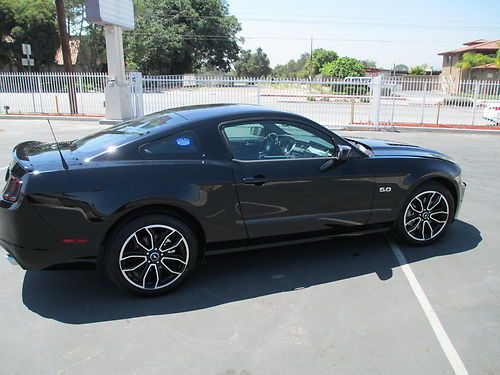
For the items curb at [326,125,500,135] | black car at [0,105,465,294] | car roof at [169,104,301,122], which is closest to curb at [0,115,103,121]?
curb at [326,125,500,135]

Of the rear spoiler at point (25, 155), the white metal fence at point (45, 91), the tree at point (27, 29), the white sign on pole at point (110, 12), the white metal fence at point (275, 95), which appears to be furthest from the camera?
the tree at point (27, 29)

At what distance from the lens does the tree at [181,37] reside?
5128cm

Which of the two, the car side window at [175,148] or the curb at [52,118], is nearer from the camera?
the car side window at [175,148]

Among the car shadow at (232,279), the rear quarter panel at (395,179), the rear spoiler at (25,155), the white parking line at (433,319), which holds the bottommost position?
the white parking line at (433,319)

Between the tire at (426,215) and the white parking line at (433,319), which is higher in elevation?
the tire at (426,215)

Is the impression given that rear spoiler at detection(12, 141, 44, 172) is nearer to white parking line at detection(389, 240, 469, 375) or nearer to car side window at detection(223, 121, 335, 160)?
car side window at detection(223, 121, 335, 160)

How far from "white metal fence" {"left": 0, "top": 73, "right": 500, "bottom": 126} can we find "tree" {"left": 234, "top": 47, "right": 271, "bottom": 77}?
240ft

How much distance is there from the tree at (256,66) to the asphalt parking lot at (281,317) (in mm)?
88923

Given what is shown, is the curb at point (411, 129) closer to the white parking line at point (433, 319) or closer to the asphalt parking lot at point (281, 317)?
the asphalt parking lot at point (281, 317)

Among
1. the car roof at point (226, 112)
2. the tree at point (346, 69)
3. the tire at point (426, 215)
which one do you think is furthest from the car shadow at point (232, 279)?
the tree at point (346, 69)

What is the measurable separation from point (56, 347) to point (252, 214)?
5.85ft

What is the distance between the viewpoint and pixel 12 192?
10.9ft

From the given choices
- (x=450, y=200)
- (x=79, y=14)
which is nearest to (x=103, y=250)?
(x=450, y=200)

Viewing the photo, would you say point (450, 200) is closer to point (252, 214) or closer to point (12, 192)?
point (252, 214)
